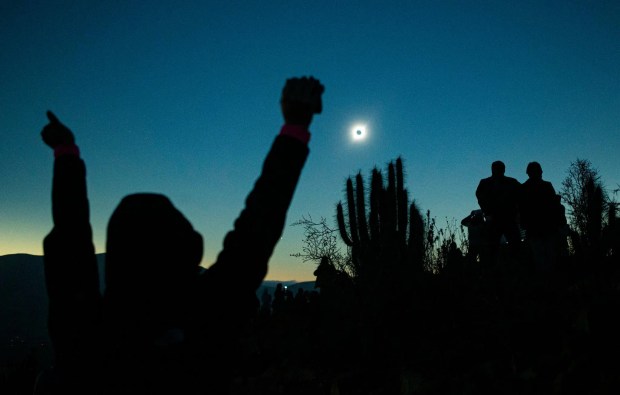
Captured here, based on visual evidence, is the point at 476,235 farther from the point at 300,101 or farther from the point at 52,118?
the point at 52,118

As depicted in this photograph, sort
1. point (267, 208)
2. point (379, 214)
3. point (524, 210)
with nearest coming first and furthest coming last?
point (267, 208), point (524, 210), point (379, 214)

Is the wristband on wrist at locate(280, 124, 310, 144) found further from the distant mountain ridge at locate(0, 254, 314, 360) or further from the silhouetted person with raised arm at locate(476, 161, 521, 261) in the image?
the distant mountain ridge at locate(0, 254, 314, 360)

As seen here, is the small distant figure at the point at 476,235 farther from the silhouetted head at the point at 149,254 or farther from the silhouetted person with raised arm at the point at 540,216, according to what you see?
the silhouetted head at the point at 149,254

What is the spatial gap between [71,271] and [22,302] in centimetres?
11632

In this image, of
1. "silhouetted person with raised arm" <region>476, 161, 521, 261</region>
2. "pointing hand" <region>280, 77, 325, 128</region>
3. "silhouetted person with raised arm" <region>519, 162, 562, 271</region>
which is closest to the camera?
"pointing hand" <region>280, 77, 325, 128</region>

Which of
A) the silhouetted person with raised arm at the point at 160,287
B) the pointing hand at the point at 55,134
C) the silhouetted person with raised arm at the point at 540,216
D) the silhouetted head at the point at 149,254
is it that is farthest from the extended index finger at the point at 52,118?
the silhouetted person with raised arm at the point at 540,216

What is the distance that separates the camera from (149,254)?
3.39 ft

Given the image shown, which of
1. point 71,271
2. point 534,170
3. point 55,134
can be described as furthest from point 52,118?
point 534,170

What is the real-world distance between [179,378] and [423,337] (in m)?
4.00

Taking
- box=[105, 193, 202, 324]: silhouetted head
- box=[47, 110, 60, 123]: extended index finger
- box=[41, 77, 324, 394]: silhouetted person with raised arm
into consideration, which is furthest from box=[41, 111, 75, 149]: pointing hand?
box=[105, 193, 202, 324]: silhouetted head

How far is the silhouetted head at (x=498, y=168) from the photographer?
271 inches

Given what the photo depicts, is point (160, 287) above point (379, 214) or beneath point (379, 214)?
beneath

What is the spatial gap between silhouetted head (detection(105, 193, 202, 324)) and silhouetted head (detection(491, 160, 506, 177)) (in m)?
6.74

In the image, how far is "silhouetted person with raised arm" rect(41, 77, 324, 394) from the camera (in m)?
0.96
